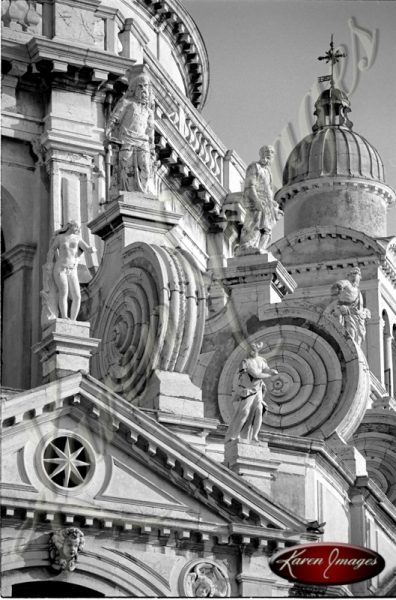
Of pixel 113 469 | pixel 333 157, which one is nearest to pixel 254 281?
pixel 113 469

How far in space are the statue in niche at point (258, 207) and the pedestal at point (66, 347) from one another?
27.9ft

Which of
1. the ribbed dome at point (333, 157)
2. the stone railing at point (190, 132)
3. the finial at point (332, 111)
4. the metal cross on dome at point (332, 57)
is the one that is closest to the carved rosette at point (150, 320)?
the metal cross on dome at point (332, 57)

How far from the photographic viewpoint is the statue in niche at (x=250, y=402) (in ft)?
142

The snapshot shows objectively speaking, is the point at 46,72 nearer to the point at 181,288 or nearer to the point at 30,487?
the point at 181,288

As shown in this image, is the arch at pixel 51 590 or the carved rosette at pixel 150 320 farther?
the carved rosette at pixel 150 320

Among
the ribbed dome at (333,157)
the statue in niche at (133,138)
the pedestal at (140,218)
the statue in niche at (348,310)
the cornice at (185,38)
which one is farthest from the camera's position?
the ribbed dome at (333,157)

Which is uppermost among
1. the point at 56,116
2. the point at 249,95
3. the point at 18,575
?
the point at 56,116

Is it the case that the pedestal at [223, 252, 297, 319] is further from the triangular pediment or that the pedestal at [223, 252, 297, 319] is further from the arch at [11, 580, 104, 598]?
the arch at [11, 580, 104, 598]

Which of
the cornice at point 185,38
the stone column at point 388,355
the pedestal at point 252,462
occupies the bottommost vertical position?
the pedestal at point 252,462

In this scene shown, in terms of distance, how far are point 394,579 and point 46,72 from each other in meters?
12.9

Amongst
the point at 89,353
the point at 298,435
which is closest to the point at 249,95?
the point at 89,353

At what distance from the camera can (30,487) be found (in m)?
39.9

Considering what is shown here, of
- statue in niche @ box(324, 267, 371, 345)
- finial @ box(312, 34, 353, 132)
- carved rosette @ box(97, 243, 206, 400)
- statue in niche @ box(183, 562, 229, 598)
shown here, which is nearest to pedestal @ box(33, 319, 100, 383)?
carved rosette @ box(97, 243, 206, 400)

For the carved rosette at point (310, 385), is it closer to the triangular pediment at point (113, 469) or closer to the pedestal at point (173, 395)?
the pedestal at point (173, 395)
